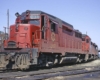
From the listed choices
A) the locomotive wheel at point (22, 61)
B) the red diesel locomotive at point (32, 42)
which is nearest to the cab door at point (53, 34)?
the red diesel locomotive at point (32, 42)

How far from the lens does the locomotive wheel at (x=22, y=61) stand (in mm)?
11671

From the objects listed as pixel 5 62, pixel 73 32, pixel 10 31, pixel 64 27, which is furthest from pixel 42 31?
pixel 73 32

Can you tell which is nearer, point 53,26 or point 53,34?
point 53,34

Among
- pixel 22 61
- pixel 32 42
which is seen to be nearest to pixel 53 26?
pixel 32 42

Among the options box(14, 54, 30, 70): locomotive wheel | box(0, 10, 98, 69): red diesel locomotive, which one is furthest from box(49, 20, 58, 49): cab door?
box(14, 54, 30, 70): locomotive wheel

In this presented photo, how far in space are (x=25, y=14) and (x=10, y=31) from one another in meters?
1.67

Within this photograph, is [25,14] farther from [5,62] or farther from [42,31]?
[5,62]

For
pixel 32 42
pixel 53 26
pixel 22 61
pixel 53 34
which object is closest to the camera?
pixel 22 61

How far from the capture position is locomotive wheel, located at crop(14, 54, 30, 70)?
11.7 m

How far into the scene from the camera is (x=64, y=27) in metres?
17.6

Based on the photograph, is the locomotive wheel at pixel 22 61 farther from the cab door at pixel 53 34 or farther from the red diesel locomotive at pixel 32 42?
the cab door at pixel 53 34

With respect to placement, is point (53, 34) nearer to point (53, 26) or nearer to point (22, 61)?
point (53, 26)

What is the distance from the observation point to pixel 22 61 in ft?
38.4

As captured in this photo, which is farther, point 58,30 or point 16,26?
point 58,30
